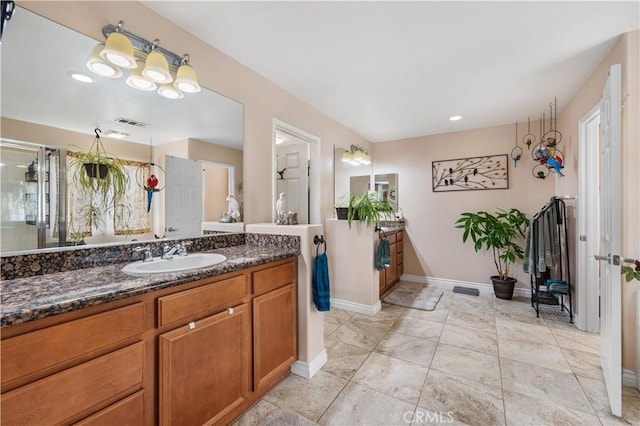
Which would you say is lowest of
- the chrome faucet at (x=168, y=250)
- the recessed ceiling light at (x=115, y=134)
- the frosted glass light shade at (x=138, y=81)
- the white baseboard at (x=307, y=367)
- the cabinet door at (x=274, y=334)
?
the white baseboard at (x=307, y=367)

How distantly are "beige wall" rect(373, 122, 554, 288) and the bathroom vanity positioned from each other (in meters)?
3.25

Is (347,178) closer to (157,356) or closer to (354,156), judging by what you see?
(354,156)

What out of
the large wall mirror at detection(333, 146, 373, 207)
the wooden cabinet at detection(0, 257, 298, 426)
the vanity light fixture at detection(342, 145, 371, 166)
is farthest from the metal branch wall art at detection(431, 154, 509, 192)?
the wooden cabinet at detection(0, 257, 298, 426)

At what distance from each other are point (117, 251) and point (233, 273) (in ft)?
2.23

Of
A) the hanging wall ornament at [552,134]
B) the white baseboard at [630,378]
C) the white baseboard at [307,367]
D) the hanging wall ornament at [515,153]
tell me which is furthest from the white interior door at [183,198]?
the hanging wall ornament at [515,153]

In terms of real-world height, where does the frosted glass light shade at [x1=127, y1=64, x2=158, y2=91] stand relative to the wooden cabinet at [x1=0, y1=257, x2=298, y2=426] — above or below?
above

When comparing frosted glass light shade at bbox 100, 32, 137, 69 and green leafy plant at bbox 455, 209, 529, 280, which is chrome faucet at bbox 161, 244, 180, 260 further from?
green leafy plant at bbox 455, 209, 529, 280

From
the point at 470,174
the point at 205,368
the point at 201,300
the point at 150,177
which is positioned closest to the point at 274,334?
the point at 205,368

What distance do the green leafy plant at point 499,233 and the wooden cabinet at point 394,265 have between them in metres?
0.92

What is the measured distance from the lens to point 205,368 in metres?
1.37

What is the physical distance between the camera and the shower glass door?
1.17m

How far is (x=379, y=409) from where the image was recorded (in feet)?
5.44

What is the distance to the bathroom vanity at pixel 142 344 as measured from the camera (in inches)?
33.2

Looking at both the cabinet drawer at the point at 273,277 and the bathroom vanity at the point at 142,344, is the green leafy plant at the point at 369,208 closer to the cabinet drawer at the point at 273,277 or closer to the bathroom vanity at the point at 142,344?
the cabinet drawer at the point at 273,277
